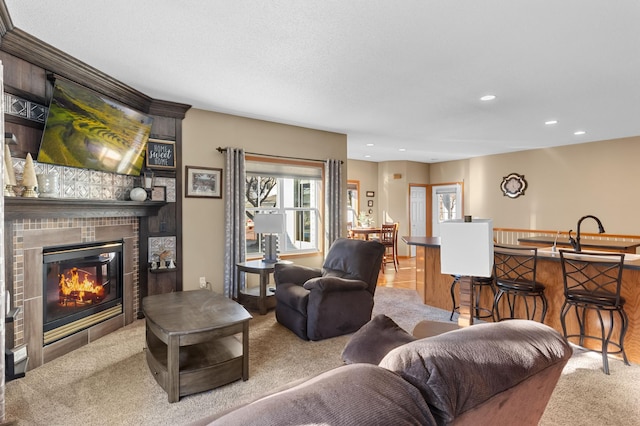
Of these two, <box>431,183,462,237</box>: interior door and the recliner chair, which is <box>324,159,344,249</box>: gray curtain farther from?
<box>431,183,462,237</box>: interior door

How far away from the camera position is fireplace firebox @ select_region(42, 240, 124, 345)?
305 cm

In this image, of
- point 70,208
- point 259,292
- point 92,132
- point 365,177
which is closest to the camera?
point 70,208

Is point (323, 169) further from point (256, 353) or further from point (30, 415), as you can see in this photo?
point (30, 415)

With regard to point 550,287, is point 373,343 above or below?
above

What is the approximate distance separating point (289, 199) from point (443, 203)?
520 centimetres

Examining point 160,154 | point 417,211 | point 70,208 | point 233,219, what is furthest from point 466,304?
point 417,211

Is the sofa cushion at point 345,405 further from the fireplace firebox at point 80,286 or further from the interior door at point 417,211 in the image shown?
the interior door at point 417,211

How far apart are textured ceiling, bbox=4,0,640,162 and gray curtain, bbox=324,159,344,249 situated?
99cm

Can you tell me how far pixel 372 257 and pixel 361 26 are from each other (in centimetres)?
224

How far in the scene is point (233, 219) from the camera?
467 centimetres

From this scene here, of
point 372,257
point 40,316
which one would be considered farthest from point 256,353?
point 40,316

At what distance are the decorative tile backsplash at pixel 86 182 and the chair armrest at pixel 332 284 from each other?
2.27 meters

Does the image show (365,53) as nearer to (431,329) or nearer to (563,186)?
(431,329)

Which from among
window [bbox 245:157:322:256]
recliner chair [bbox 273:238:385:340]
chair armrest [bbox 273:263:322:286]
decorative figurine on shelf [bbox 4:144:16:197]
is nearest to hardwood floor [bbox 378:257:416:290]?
window [bbox 245:157:322:256]
